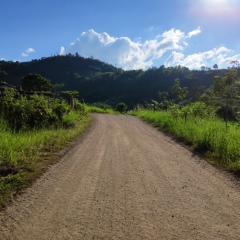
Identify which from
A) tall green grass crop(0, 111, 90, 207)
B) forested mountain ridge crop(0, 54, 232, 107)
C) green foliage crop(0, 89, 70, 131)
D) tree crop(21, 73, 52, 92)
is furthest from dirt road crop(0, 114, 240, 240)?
forested mountain ridge crop(0, 54, 232, 107)

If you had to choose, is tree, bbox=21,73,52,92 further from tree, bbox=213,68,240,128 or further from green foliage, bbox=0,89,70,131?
tree, bbox=213,68,240,128

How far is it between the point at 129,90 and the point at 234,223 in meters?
108

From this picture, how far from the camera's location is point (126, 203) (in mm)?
4480

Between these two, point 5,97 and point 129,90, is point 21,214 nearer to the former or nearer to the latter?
point 5,97

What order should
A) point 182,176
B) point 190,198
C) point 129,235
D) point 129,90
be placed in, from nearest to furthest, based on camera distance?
point 129,235, point 190,198, point 182,176, point 129,90

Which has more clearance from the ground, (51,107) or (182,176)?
(51,107)

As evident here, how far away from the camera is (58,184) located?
17.6 feet

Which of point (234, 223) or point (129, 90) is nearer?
point (234, 223)

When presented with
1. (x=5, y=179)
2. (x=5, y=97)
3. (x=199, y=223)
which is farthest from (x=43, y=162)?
(x=5, y=97)

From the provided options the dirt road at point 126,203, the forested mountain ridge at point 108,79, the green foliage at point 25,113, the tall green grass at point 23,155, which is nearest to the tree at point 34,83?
the green foliage at point 25,113

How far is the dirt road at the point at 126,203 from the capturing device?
11.8ft

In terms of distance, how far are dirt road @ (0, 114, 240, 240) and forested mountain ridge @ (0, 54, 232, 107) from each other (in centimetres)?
8762

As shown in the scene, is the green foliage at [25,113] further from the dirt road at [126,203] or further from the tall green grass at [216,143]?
the tall green grass at [216,143]

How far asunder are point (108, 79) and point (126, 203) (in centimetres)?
11767
